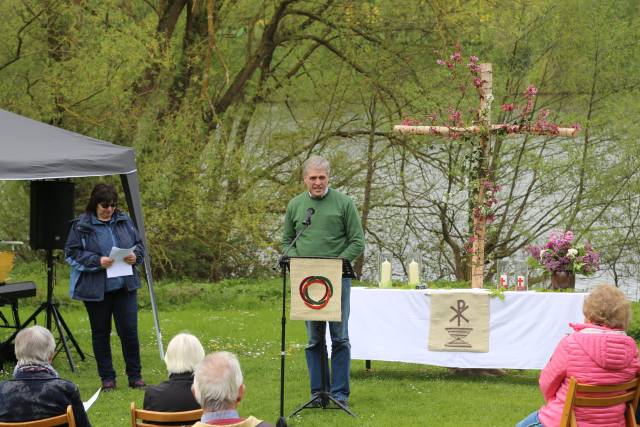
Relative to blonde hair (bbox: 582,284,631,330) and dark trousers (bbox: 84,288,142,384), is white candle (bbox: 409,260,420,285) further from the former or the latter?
blonde hair (bbox: 582,284,631,330)

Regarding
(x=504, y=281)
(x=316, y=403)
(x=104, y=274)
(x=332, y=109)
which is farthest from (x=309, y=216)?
(x=332, y=109)

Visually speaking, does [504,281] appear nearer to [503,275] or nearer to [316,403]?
[503,275]

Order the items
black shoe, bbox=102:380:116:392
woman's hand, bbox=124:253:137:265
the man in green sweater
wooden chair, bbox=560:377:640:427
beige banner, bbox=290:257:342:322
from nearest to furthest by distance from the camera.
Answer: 1. wooden chair, bbox=560:377:640:427
2. beige banner, bbox=290:257:342:322
3. the man in green sweater
4. woman's hand, bbox=124:253:137:265
5. black shoe, bbox=102:380:116:392

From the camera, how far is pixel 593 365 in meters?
4.65

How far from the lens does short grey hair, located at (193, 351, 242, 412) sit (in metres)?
3.52

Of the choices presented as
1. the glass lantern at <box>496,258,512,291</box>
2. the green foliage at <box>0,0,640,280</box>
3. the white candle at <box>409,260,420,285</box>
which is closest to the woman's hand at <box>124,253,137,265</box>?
the white candle at <box>409,260,420,285</box>

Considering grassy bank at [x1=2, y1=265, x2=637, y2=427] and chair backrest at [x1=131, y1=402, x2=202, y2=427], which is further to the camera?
grassy bank at [x1=2, y1=265, x2=637, y2=427]

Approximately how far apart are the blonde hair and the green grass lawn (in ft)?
6.91

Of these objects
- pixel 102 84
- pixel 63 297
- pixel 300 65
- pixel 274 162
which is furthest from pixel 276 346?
pixel 300 65

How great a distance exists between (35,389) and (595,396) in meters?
2.38

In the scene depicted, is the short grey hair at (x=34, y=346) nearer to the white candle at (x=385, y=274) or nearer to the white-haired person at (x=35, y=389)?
the white-haired person at (x=35, y=389)

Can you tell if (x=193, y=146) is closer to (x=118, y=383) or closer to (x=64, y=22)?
(x=64, y=22)

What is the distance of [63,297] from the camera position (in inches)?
524

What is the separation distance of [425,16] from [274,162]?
3.07 meters
